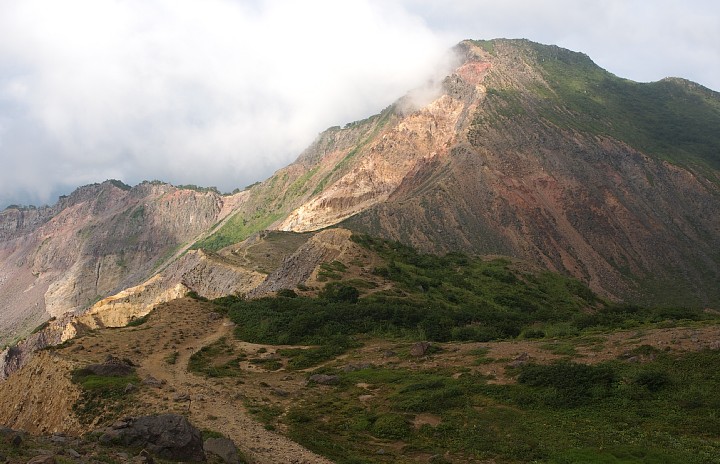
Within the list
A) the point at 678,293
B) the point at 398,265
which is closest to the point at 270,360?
the point at 398,265

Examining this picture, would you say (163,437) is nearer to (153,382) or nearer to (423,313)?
(153,382)

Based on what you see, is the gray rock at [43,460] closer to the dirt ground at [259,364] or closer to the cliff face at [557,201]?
the dirt ground at [259,364]

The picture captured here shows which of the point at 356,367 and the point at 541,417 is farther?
the point at 356,367

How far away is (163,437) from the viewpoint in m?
20.5

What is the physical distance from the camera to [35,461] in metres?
15.0

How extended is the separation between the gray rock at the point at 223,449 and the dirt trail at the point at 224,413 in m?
1.36

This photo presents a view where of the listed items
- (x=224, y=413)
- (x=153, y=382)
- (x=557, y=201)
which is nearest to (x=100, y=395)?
(x=153, y=382)

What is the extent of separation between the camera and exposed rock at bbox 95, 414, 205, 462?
789 inches

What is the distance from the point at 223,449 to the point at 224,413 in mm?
8316

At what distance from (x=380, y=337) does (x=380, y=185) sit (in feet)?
491

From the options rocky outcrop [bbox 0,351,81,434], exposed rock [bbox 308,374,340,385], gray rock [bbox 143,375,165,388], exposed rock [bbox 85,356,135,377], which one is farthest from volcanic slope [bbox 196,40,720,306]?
gray rock [bbox 143,375,165,388]

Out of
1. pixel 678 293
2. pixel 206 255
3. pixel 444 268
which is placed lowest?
pixel 678 293

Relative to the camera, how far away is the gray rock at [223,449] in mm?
21422

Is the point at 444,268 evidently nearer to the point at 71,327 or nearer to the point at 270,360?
the point at 270,360
